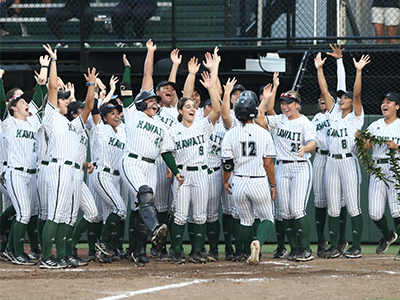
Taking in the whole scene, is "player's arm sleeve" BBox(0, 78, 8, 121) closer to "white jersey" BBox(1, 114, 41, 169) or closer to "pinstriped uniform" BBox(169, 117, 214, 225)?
"white jersey" BBox(1, 114, 41, 169)

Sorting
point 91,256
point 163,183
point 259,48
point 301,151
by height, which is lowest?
point 91,256

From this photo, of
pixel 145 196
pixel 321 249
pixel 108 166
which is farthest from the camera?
pixel 321 249

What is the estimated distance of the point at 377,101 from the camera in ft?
36.9

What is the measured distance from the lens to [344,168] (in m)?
8.49

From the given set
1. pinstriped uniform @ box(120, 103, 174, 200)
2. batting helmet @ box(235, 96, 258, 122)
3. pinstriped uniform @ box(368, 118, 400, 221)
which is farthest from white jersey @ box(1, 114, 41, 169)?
pinstriped uniform @ box(368, 118, 400, 221)

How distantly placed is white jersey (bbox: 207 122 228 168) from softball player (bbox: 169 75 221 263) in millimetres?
459

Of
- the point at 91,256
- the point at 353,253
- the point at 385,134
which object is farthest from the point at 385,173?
the point at 91,256

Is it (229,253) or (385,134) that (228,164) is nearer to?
(229,253)

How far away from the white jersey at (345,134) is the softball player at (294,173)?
16.7 inches

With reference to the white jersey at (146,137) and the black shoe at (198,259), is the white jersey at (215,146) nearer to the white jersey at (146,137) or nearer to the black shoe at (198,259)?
the white jersey at (146,137)

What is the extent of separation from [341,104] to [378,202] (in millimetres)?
1251

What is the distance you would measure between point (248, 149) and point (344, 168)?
1.42m

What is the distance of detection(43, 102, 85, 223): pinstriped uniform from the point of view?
7.39 metres

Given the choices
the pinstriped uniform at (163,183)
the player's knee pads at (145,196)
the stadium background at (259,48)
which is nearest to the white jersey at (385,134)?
the stadium background at (259,48)
